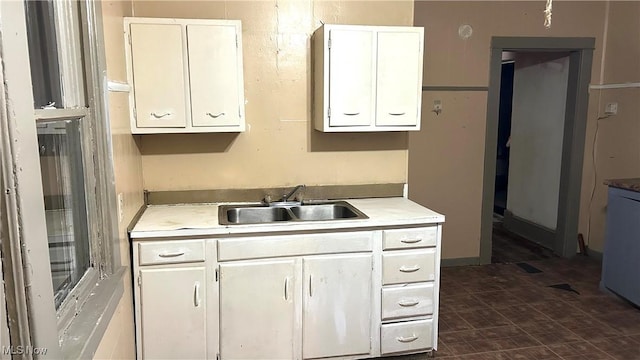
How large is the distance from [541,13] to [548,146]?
1.45 m

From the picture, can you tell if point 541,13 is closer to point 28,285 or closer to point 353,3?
point 353,3

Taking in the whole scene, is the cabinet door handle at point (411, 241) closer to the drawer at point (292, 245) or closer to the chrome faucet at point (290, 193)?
the drawer at point (292, 245)

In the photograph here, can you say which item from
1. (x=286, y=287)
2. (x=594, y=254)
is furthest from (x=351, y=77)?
(x=594, y=254)

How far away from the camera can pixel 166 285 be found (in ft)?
8.07

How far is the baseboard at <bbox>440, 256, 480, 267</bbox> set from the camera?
451cm

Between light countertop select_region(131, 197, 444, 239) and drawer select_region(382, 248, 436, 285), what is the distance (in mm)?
184

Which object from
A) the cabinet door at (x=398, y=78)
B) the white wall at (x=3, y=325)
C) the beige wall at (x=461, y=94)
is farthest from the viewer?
the beige wall at (x=461, y=94)

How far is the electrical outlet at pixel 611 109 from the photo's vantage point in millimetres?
4441

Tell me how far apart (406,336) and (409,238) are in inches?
23.8

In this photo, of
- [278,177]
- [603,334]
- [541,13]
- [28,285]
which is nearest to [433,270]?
[278,177]

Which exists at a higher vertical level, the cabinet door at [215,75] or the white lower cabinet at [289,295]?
the cabinet door at [215,75]

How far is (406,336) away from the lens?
2785 millimetres

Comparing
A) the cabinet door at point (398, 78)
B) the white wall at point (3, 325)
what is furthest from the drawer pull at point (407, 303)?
the white wall at point (3, 325)

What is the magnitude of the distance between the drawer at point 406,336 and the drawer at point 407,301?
6cm
